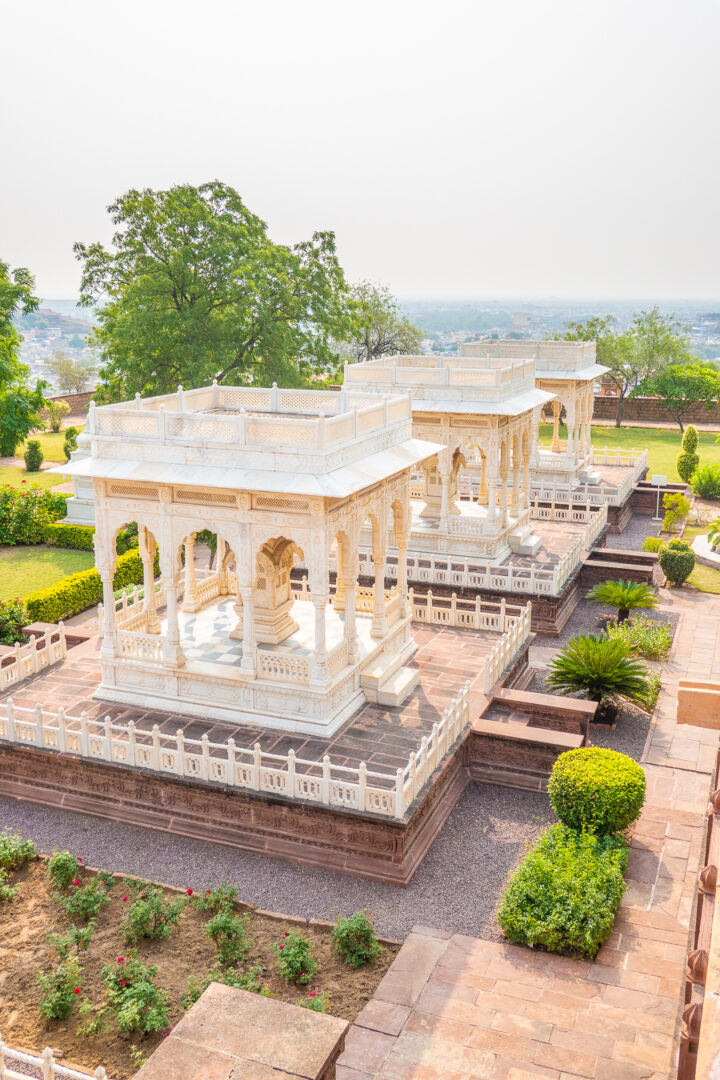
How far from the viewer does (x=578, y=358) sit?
99.3ft

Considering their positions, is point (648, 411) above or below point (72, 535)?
above

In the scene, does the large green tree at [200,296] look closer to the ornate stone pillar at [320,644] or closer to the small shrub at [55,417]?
the ornate stone pillar at [320,644]

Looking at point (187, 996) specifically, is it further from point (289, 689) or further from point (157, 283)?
point (157, 283)

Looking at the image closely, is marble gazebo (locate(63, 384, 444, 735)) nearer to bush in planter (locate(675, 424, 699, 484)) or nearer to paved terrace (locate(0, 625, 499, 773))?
paved terrace (locate(0, 625, 499, 773))

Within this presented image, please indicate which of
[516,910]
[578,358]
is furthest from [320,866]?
[578,358]

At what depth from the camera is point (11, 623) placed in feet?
60.9

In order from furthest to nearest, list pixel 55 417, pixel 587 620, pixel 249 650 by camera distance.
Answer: pixel 55 417 < pixel 587 620 < pixel 249 650

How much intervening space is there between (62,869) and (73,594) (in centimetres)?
1104

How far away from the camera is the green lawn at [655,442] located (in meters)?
39.4

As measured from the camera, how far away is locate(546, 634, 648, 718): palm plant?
1566cm

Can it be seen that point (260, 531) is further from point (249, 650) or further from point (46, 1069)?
point (46, 1069)

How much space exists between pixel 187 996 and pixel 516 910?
344cm

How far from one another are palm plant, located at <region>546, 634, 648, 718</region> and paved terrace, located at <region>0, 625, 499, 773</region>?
1.42 m

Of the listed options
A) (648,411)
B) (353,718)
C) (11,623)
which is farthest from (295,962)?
(648,411)
